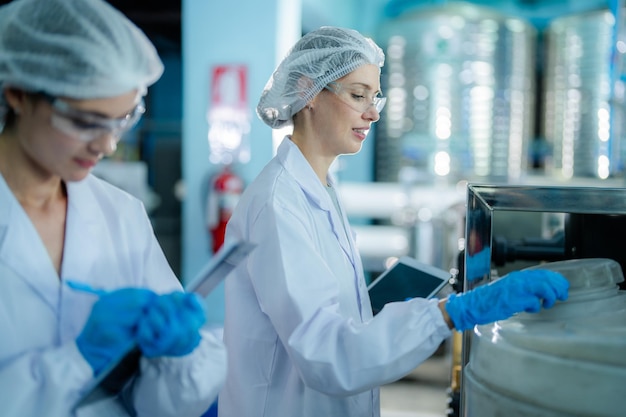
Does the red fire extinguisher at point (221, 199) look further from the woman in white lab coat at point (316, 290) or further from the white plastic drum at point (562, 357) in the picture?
the white plastic drum at point (562, 357)

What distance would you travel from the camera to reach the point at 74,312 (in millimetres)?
934

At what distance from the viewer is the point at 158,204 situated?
504cm

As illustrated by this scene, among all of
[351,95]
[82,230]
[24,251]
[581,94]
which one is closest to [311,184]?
[351,95]

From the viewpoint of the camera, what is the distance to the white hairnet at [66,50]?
850mm

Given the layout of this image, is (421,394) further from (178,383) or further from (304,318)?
(178,383)

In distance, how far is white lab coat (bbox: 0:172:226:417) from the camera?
82 centimetres

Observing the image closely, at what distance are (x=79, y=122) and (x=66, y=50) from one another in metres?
0.10

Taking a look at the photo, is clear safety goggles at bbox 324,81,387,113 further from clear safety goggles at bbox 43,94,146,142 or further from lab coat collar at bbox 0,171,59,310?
lab coat collar at bbox 0,171,59,310

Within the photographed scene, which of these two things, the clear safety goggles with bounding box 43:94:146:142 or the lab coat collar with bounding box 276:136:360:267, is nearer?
the clear safety goggles with bounding box 43:94:146:142

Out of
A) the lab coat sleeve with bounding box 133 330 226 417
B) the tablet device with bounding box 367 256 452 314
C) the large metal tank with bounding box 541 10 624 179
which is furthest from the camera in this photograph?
the large metal tank with bounding box 541 10 624 179

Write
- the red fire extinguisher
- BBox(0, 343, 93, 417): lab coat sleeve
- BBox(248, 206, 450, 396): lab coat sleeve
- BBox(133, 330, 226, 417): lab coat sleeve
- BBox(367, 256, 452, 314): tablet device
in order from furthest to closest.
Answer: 1. the red fire extinguisher
2. BBox(367, 256, 452, 314): tablet device
3. BBox(248, 206, 450, 396): lab coat sleeve
4. BBox(133, 330, 226, 417): lab coat sleeve
5. BBox(0, 343, 93, 417): lab coat sleeve

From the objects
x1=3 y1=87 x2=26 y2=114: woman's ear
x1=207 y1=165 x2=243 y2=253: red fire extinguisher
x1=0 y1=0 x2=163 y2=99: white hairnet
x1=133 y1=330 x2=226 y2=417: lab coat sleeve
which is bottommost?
x1=207 y1=165 x2=243 y2=253: red fire extinguisher

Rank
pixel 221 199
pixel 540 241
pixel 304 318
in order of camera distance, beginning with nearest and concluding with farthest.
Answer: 1. pixel 304 318
2. pixel 540 241
3. pixel 221 199

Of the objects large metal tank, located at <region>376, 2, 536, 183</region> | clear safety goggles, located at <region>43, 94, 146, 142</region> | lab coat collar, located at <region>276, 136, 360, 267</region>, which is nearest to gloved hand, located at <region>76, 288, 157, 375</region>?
clear safety goggles, located at <region>43, 94, 146, 142</region>
